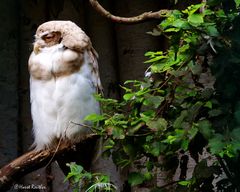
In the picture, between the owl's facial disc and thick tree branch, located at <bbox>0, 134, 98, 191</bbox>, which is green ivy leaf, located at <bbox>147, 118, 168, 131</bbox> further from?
the owl's facial disc

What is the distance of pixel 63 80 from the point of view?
2961mm

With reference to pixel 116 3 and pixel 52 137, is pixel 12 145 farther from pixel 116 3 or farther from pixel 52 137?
pixel 116 3

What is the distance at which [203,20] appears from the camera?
2129mm

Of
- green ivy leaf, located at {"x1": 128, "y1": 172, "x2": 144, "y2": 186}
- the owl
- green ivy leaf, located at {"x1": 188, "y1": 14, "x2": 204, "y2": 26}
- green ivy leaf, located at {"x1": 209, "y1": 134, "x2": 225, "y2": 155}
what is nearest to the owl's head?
the owl

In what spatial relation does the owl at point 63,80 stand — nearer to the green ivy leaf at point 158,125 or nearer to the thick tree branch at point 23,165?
the thick tree branch at point 23,165

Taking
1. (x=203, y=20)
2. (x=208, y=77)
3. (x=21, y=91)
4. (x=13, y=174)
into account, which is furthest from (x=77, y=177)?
(x=21, y=91)

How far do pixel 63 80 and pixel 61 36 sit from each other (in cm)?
20

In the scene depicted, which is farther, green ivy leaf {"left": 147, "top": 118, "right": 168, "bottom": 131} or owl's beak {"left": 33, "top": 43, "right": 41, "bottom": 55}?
owl's beak {"left": 33, "top": 43, "right": 41, "bottom": 55}

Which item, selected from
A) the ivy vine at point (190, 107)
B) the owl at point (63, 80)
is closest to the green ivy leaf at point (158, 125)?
the ivy vine at point (190, 107)

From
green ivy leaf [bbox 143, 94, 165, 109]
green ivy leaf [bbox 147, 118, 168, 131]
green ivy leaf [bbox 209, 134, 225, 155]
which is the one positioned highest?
green ivy leaf [bbox 143, 94, 165, 109]

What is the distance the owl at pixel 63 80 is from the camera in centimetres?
296

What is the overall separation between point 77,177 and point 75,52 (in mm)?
797

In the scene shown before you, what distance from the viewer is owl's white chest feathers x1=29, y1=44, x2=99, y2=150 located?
9.71 feet

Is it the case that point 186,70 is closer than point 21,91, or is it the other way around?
point 186,70
